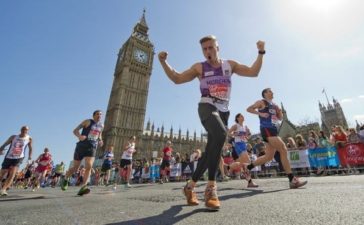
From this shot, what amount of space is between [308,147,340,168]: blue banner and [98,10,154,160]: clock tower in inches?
1894

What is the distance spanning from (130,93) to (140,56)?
10.3 m

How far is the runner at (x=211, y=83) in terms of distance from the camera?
2.44 meters

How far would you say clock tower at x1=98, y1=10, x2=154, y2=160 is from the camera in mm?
55656

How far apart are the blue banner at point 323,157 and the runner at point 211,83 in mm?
9149

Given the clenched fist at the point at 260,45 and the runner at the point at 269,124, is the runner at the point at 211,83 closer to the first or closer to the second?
the clenched fist at the point at 260,45

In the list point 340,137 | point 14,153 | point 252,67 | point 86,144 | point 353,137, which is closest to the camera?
point 252,67

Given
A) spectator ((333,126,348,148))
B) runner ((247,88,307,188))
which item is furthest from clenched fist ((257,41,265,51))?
spectator ((333,126,348,148))


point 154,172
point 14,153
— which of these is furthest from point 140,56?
point 14,153

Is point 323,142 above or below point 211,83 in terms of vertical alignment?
above

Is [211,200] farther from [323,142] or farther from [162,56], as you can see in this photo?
[323,142]

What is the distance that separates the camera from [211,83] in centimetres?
267

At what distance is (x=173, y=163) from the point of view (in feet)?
54.6

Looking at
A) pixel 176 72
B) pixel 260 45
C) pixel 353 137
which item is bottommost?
pixel 176 72

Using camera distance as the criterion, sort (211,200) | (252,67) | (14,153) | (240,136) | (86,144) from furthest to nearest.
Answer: (240,136), (14,153), (86,144), (252,67), (211,200)
